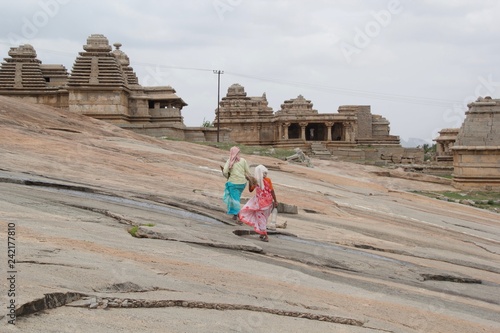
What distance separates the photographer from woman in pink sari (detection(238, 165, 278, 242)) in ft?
35.7

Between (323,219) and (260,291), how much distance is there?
20.1 ft

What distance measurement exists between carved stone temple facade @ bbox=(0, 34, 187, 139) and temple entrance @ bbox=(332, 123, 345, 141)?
1349 centimetres

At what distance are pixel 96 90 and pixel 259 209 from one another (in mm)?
28326

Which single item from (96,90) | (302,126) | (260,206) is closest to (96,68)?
(96,90)

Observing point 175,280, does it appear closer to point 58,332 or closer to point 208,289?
point 208,289

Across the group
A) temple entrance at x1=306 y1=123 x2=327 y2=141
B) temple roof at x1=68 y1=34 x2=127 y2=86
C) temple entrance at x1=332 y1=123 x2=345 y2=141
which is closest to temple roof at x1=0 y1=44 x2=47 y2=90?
temple roof at x1=68 y1=34 x2=127 y2=86

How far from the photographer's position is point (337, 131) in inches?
2078

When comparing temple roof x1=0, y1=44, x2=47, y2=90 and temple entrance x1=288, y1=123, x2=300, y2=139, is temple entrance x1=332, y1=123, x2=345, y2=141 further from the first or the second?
temple roof x1=0, y1=44, x2=47, y2=90

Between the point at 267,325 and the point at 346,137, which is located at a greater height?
the point at 346,137


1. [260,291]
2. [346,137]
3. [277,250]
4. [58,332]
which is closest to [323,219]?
[277,250]

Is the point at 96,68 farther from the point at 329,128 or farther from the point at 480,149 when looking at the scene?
the point at 480,149

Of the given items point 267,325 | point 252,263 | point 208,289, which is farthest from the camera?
point 252,263

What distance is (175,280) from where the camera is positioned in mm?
7051

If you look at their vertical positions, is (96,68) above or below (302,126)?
above
